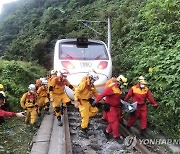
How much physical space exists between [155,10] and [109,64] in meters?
5.96

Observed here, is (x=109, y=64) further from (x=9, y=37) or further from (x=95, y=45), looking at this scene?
(x=9, y=37)

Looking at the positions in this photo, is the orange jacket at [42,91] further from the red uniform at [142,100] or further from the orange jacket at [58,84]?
the red uniform at [142,100]

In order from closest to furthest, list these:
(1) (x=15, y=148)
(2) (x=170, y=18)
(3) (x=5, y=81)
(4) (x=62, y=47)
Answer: (1) (x=15, y=148), (4) (x=62, y=47), (3) (x=5, y=81), (2) (x=170, y=18)

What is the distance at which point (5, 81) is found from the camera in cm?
1288

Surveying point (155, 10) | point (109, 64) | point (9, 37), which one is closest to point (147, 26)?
point (155, 10)

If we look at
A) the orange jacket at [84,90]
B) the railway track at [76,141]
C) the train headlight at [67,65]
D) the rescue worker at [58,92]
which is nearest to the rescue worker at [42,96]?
the train headlight at [67,65]

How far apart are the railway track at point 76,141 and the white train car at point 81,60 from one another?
3.92 feet

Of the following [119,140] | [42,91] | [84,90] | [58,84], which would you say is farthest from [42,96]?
[119,140]

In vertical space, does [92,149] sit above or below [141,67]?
below

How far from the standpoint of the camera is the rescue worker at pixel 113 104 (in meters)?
7.63

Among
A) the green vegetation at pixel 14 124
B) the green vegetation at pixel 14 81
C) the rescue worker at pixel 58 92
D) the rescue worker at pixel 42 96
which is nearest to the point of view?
the green vegetation at pixel 14 124

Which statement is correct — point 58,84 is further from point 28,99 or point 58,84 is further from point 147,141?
point 147,141

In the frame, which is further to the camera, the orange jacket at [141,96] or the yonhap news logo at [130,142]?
the orange jacket at [141,96]

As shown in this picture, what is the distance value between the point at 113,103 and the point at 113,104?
3cm
